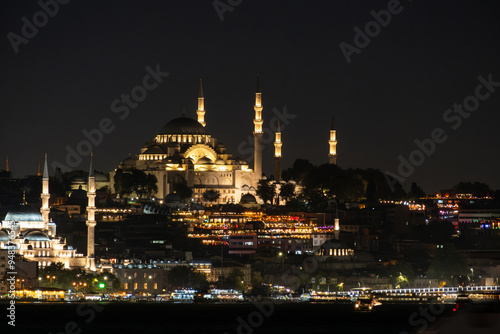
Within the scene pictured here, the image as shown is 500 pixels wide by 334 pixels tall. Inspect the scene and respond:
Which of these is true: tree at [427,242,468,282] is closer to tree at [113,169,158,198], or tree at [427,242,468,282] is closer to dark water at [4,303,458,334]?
dark water at [4,303,458,334]

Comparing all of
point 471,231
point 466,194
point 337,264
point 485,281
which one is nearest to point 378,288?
point 337,264

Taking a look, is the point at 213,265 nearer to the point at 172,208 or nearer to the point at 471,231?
the point at 172,208

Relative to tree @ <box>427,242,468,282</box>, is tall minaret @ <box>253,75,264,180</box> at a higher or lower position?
higher

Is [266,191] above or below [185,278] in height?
above

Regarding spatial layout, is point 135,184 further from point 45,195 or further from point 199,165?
point 45,195

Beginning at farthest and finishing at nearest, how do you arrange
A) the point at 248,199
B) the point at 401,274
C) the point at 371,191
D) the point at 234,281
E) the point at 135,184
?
the point at 371,191 < the point at 135,184 < the point at 248,199 < the point at 401,274 < the point at 234,281

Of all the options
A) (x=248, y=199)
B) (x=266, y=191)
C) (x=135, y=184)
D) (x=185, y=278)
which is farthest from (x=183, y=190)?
(x=185, y=278)

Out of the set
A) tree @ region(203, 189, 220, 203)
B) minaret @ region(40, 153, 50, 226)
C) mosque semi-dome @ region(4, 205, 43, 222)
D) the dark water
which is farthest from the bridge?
tree @ region(203, 189, 220, 203)
